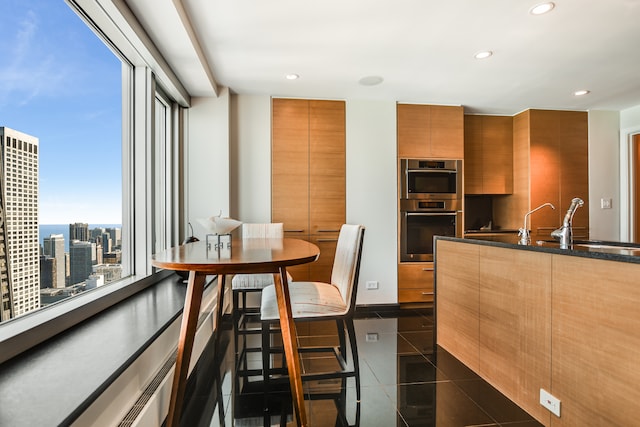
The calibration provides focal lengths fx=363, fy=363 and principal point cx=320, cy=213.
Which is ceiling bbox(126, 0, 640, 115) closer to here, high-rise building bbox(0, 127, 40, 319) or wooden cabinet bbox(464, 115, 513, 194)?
wooden cabinet bbox(464, 115, 513, 194)

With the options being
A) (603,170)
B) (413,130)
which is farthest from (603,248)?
(603,170)

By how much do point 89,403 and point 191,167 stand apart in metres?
2.80

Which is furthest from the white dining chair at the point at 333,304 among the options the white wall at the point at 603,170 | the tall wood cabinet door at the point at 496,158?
the white wall at the point at 603,170

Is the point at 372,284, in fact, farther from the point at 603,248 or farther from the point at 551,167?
the point at 551,167

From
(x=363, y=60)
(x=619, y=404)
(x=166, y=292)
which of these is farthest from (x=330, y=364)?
(x=363, y=60)

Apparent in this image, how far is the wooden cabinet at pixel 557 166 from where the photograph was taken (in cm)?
434

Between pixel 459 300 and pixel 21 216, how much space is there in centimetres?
239

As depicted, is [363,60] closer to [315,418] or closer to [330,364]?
[330,364]

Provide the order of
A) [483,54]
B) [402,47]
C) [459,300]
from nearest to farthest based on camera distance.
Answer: [459,300]
[402,47]
[483,54]

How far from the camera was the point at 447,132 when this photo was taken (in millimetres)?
4223

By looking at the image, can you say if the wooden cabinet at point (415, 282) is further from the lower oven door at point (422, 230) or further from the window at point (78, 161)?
the window at point (78, 161)

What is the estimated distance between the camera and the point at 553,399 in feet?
5.30

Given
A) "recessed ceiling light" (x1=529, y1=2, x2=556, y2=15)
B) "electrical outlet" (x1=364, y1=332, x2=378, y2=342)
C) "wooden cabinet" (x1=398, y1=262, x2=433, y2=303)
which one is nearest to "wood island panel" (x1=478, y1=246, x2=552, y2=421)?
"electrical outlet" (x1=364, y1=332, x2=378, y2=342)

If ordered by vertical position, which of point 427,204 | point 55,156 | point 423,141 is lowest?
point 427,204
